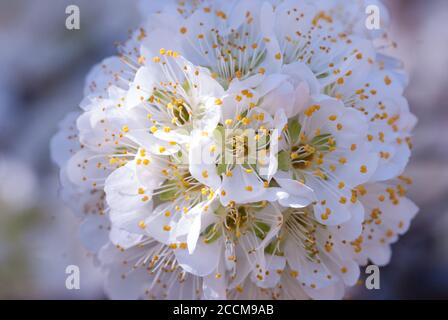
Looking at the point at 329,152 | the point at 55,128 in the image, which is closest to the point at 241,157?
the point at 329,152

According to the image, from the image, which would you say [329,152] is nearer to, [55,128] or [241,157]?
[241,157]

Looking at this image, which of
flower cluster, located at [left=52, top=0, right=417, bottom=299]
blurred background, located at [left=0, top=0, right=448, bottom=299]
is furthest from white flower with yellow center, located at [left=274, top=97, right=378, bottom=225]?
blurred background, located at [left=0, top=0, right=448, bottom=299]

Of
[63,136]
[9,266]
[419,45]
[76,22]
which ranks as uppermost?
[76,22]

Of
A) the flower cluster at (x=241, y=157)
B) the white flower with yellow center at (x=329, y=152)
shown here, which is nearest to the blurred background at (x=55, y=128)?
the flower cluster at (x=241, y=157)

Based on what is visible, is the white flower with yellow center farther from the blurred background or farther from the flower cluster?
the blurred background

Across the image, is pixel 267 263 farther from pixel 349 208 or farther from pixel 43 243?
pixel 43 243

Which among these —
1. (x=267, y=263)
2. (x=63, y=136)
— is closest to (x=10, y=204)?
(x=63, y=136)

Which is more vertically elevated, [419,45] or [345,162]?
[419,45]
